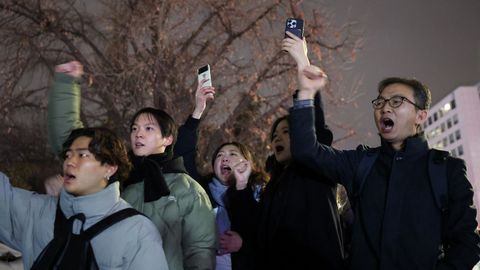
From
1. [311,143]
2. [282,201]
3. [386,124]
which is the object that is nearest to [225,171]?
[282,201]

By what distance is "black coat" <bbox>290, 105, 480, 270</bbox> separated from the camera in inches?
89.6

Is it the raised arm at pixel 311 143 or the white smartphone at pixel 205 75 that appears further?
the white smartphone at pixel 205 75

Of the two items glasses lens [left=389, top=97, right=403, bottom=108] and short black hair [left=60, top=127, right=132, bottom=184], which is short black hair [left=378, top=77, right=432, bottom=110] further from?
short black hair [left=60, top=127, right=132, bottom=184]

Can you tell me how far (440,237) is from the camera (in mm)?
2311

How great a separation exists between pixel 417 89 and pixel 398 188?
1.96ft

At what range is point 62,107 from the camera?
106 inches

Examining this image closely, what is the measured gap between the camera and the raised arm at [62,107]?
2.68 m

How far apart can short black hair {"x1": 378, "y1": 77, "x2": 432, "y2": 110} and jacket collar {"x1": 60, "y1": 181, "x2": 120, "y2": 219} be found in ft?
5.20

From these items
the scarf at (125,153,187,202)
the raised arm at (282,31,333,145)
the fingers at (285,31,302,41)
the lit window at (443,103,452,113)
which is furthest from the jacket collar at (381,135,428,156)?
the lit window at (443,103,452,113)

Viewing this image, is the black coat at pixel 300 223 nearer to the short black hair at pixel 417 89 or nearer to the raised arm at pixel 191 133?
the short black hair at pixel 417 89

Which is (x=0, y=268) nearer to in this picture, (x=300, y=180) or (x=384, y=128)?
(x=300, y=180)

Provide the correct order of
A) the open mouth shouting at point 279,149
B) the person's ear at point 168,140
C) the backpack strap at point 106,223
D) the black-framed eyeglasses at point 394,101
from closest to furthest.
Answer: the backpack strap at point 106,223, the black-framed eyeglasses at point 394,101, the person's ear at point 168,140, the open mouth shouting at point 279,149

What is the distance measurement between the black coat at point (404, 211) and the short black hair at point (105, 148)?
90 cm

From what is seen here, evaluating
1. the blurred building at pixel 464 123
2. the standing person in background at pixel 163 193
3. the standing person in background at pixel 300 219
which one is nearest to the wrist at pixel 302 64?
the standing person in background at pixel 300 219
